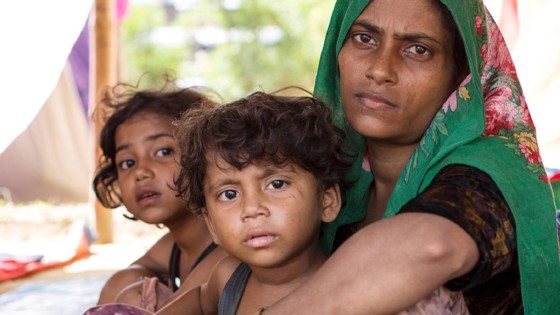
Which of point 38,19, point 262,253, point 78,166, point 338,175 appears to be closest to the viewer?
point 262,253

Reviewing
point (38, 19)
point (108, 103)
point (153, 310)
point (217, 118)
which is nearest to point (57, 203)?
point (38, 19)

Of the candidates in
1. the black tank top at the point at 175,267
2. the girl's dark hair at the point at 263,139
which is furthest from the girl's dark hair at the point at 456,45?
the black tank top at the point at 175,267

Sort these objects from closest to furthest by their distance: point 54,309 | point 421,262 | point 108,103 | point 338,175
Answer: point 421,262 → point 338,175 → point 108,103 → point 54,309

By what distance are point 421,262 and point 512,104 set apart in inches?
27.2

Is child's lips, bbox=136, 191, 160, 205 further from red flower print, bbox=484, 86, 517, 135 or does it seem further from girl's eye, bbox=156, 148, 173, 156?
red flower print, bbox=484, 86, 517, 135

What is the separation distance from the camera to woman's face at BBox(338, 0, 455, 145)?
2.35m

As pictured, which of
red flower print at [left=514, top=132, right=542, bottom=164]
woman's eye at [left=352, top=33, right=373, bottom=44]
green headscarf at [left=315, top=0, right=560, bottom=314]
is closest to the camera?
green headscarf at [left=315, top=0, right=560, bottom=314]

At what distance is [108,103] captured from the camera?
12.5 ft

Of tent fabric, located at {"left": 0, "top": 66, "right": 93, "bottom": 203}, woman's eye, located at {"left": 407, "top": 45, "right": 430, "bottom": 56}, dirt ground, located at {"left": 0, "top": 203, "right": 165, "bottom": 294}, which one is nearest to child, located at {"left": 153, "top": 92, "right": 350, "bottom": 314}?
woman's eye, located at {"left": 407, "top": 45, "right": 430, "bottom": 56}

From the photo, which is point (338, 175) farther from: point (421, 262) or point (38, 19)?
point (38, 19)

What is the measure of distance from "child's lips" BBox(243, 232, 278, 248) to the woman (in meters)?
0.30

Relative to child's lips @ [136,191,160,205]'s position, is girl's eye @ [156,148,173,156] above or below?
above

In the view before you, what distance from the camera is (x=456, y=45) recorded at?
238 centimetres

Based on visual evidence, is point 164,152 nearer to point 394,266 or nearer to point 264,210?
point 264,210
